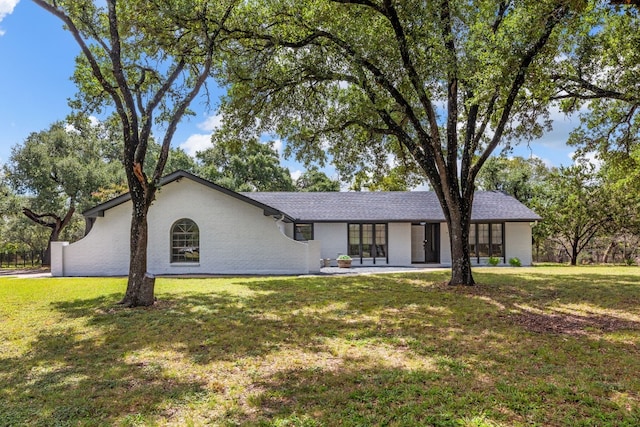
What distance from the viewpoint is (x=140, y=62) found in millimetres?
10602

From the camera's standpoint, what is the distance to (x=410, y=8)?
9891 mm

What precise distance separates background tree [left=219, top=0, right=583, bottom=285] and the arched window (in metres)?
6.00

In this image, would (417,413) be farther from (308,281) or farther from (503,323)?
(308,281)

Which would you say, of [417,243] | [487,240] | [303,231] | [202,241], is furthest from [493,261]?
[202,241]

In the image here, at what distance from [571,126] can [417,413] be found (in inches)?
606

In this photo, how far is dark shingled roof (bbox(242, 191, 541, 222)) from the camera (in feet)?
67.4

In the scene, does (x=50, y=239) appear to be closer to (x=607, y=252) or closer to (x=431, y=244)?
(x=431, y=244)

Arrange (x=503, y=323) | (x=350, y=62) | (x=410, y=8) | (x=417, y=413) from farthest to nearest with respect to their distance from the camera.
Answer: (x=350, y=62) → (x=410, y=8) → (x=503, y=323) → (x=417, y=413)

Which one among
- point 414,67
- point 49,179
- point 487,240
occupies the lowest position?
point 487,240

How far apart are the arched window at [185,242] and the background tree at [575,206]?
21.0m

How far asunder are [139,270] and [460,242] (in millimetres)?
8433

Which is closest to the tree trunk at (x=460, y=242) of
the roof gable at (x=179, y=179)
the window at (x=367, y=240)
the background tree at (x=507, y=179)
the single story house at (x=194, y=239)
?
the single story house at (x=194, y=239)

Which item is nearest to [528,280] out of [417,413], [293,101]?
[293,101]

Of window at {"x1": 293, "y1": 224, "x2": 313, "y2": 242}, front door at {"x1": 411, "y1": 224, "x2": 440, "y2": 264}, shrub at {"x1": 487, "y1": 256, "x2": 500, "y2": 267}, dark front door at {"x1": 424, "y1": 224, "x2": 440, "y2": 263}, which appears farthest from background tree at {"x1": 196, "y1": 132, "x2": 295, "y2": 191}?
shrub at {"x1": 487, "y1": 256, "x2": 500, "y2": 267}
